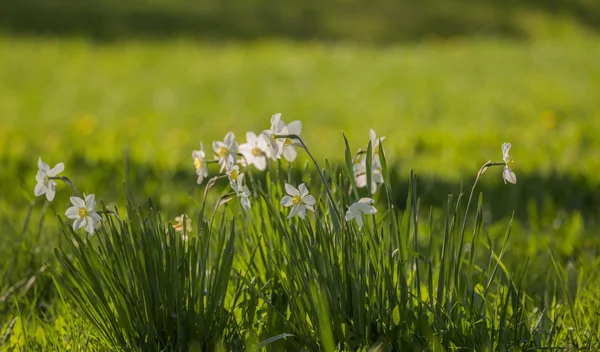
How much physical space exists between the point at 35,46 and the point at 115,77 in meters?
2.44

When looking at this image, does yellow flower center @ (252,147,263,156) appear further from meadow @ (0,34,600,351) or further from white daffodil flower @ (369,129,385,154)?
white daffodil flower @ (369,129,385,154)

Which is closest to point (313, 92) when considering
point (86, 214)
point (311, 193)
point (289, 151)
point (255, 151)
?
point (311, 193)

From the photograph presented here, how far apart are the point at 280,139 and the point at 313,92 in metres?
5.61

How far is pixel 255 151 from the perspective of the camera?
183 centimetres

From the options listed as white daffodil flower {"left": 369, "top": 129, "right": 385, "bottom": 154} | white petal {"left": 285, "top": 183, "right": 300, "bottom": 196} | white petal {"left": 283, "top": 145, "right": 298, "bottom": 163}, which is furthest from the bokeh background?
white petal {"left": 285, "top": 183, "right": 300, "bottom": 196}

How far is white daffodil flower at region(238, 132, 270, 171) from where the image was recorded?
71.7 inches

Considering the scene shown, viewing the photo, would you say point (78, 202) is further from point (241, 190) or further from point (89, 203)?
point (241, 190)

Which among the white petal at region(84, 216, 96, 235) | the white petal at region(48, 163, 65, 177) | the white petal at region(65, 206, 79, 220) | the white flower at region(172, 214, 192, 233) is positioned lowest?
the white flower at region(172, 214, 192, 233)

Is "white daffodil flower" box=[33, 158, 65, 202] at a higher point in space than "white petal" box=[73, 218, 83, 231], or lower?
higher

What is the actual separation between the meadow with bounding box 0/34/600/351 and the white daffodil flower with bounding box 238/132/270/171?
4 cm

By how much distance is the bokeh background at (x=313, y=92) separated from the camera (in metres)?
3.95

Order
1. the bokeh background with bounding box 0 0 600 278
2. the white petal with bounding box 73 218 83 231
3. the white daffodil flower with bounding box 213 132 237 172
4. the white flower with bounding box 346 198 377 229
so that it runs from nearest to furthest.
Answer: the white flower with bounding box 346 198 377 229 → the white petal with bounding box 73 218 83 231 → the white daffodil flower with bounding box 213 132 237 172 → the bokeh background with bounding box 0 0 600 278

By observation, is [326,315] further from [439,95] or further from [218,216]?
[439,95]

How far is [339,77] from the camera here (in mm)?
8023
